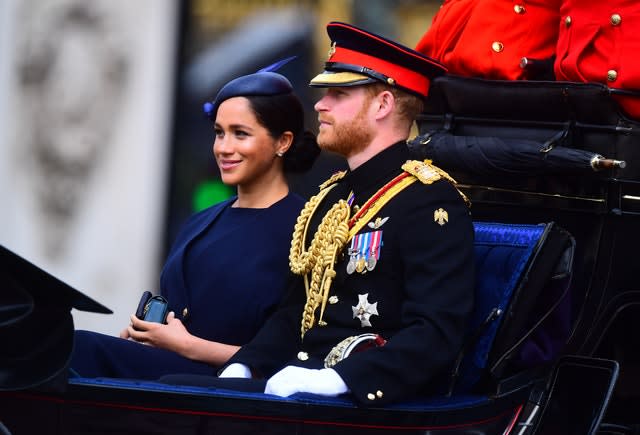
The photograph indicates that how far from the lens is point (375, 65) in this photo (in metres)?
3.58

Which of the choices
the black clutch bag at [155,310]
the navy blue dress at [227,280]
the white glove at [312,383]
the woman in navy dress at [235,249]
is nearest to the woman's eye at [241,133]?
the woman in navy dress at [235,249]

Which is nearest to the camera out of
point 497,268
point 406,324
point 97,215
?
point 406,324

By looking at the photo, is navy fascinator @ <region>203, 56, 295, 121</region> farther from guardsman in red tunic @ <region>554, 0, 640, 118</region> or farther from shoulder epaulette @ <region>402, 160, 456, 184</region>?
guardsman in red tunic @ <region>554, 0, 640, 118</region>

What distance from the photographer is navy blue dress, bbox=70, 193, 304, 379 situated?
3793 mm

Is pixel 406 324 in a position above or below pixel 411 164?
below

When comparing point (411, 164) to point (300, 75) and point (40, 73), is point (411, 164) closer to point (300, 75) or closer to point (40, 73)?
point (300, 75)

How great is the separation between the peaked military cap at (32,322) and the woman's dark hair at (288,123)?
1.17m

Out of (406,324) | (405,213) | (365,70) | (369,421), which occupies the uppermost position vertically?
(365,70)

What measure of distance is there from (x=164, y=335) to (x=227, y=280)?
0.25 metres

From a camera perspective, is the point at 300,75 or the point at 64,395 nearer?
the point at 64,395

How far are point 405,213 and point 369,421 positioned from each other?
60 centimetres

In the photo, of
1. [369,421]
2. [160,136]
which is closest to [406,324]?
[369,421]

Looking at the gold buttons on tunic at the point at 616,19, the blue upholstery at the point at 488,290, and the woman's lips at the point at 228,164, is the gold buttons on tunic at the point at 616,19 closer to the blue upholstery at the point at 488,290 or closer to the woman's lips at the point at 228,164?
the blue upholstery at the point at 488,290

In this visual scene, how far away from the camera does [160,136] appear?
6883mm
